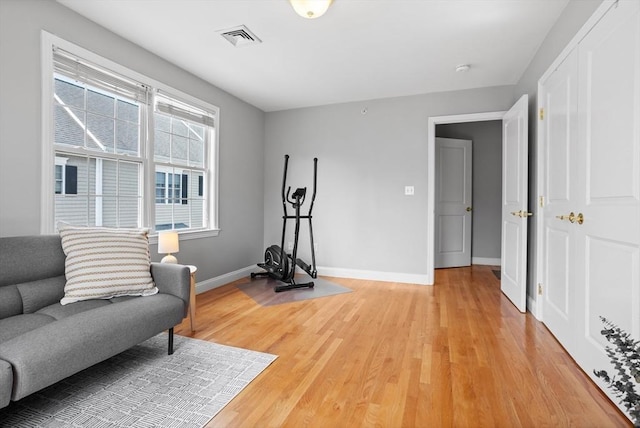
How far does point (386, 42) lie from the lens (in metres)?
2.82

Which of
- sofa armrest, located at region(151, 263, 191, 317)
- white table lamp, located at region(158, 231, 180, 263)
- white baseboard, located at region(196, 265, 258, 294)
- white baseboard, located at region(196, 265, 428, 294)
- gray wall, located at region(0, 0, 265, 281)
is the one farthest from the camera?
white baseboard, located at region(196, 265, 428, 294)

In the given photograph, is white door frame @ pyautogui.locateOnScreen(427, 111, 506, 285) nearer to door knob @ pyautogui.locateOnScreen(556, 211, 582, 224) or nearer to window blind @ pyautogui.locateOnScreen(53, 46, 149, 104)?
door knob @ pyautogui.locateOnScreen(556, 211, 582, 224)

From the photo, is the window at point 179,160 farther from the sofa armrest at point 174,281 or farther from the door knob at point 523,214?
the door knob at point 523,214

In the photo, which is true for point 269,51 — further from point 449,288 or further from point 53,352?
point 449,288

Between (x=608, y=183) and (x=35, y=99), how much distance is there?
143 inches

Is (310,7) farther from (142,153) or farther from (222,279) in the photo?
(222,279)

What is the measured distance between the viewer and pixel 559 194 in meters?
2.37

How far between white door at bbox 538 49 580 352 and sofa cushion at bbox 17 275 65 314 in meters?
3.31

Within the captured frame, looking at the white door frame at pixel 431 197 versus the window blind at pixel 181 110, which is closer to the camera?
Result: the window blind at pixel 181 110

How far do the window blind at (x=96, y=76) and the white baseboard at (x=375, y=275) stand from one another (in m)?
3.11

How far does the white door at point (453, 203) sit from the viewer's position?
17.1 ft

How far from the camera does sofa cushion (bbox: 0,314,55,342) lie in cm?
150

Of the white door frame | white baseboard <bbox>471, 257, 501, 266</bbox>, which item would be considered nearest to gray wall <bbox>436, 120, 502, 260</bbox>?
white baseboard <bbox>471, 257, 501, 266</bbox>

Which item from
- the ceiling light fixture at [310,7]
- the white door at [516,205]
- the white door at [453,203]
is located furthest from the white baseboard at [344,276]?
the ceiling light fixture at [310,7]
